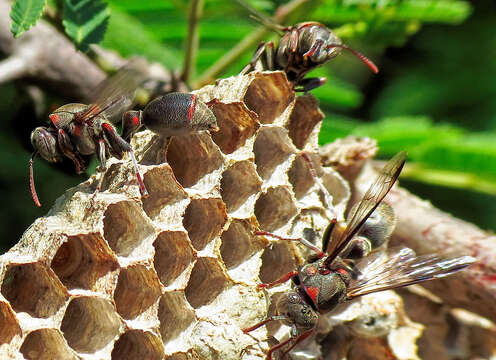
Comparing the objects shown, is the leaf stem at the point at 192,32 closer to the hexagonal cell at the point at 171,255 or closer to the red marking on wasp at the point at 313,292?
the hexagonal cell at the point at 171,255

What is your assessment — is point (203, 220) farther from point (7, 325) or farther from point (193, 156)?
point (7, 325)

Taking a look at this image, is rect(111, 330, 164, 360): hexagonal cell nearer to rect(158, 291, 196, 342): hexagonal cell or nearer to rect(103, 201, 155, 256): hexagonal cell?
rect(158, 291, 196, 342): hexagonal cell

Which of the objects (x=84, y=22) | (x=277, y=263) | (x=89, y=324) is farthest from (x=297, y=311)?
(x=84, y=22)

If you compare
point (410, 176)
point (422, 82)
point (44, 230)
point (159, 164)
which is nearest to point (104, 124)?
point (159, 164)

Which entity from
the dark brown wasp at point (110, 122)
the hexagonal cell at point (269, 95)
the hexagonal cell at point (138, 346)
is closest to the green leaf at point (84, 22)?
the dark brown wasp at point (110, 122)

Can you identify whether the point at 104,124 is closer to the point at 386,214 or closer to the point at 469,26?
the point at 386,214

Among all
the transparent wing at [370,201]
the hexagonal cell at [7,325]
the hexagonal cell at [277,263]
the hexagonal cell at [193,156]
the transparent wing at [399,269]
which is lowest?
the transparent wing at [399,269]
